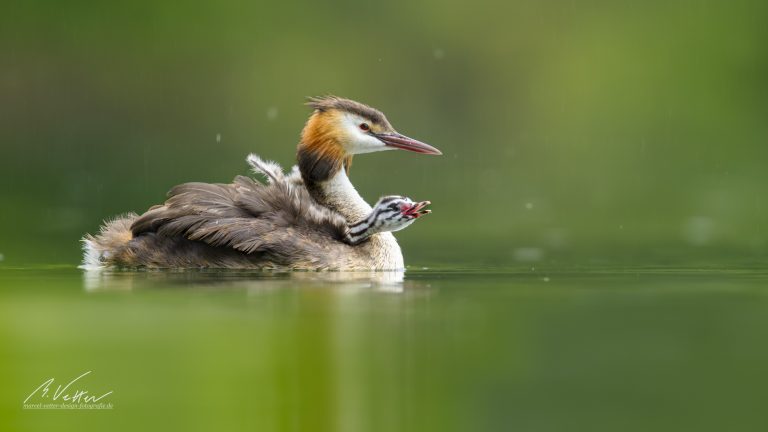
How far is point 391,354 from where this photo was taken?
7.14 metres

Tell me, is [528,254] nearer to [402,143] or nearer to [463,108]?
[402,143]

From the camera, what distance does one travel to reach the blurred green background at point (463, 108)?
17609 millimetres

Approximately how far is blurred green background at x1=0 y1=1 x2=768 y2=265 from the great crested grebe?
13.7 feet

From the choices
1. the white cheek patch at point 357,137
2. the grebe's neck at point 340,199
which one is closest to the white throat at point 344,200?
the grebe's neck at point 340,199

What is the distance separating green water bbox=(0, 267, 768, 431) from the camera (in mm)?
6254

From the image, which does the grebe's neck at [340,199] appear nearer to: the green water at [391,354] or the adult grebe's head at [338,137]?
the adult grebe's head at [338,137]

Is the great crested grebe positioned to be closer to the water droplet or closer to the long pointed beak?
the long pointed beak

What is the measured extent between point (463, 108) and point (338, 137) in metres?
12.7

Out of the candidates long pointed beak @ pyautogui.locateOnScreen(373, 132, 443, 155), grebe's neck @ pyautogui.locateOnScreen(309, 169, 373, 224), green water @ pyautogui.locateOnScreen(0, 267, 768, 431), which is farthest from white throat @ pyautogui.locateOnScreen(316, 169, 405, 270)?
green water @ pyautogui.locateOnScreen(0, 267, 768, 431)

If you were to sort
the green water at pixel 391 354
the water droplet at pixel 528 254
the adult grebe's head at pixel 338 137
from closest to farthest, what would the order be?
the green water at pixel 391 354 < the adult grebe's head at pixel 338 137 < the water droplet at pixel 528 254

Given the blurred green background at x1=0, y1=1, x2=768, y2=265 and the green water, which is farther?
the blurred green background at x1=0, y1=1, x2=768, y2=265

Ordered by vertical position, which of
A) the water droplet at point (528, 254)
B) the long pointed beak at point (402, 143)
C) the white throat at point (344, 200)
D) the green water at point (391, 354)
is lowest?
the green water at point (391, 354)

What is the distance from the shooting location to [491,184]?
18.9 metres

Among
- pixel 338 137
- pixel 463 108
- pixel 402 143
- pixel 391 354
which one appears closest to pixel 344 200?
pixel 338 137
